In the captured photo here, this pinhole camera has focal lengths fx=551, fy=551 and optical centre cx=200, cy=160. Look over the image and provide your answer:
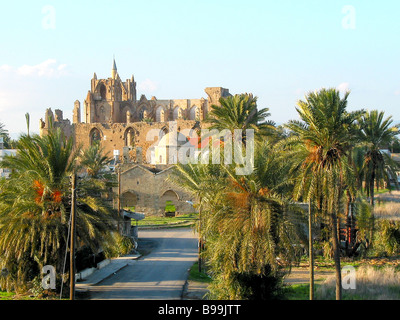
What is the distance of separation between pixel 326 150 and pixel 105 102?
76.2 metres

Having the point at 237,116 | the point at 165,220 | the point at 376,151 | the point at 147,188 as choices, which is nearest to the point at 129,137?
the point at 147,188

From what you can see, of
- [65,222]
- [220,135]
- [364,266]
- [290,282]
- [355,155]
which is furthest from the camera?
[220,135]

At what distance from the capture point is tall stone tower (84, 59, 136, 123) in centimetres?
9081

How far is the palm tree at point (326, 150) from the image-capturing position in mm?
18297

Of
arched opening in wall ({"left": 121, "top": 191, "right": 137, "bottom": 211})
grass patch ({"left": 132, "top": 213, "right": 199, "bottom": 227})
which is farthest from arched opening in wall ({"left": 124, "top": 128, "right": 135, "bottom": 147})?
grass patch ({"left": 132, "top": 213, "right": 199, "bottom": 227})

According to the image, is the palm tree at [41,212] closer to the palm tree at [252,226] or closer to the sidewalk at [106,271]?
the sidewalk at [106,271]

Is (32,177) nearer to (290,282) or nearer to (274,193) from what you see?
(274,193)

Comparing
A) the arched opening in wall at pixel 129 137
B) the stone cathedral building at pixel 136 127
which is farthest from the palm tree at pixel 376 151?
the arched opening in wall at pixel 129 137

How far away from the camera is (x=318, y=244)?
1149 inches

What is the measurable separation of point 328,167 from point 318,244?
11.8 m

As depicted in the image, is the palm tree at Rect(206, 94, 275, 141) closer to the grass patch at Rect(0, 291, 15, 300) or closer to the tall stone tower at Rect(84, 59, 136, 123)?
the grass patch at Rect(0, 291, 15, 300)

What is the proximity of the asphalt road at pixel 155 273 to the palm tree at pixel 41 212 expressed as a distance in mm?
2225
